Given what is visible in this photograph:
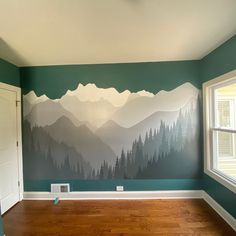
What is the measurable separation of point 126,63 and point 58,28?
1426mm

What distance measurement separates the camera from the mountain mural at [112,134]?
3.47 m

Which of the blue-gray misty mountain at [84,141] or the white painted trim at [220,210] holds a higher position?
the blue-gray misty mountain at [84,141]

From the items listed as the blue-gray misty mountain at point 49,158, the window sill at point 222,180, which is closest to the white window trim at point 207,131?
the window sill at point 222,180

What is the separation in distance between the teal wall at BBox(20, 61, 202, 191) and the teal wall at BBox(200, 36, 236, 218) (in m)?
0.24

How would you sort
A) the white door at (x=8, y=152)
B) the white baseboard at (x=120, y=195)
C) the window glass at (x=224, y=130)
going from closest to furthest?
the window glass at (x=224, y=130) < the white door at (x=8, y=152) < the white baseboard at (x=120, y=195)

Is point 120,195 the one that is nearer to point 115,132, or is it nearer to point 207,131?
point 115,132

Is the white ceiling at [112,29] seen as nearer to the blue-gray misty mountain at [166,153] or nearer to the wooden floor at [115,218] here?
the blue-gray misty mountain at [166,153]

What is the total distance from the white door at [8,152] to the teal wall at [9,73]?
178mm

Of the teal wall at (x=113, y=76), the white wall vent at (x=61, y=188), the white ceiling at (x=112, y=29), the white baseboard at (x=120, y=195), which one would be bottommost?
the white baseboard at (x=120, y=195)

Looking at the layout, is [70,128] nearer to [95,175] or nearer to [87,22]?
[95,175]

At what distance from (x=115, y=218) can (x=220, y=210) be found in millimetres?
1524

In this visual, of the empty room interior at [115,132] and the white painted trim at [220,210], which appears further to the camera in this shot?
the empty room interior at [115,132]

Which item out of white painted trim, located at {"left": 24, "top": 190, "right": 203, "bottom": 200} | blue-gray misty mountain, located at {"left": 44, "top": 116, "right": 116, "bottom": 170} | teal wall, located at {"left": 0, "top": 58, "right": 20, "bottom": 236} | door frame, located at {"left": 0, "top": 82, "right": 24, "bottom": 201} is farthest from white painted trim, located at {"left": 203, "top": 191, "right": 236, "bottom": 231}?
teal wall, located at {"left": 0, "top": 58, "right": 20, "bottom": 236}

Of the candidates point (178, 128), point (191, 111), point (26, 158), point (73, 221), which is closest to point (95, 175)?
point (73, 221)
